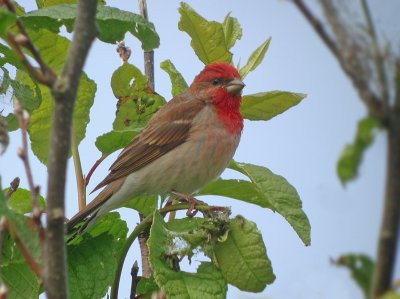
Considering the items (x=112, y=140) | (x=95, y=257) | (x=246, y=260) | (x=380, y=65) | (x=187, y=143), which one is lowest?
(x=246, y=260)

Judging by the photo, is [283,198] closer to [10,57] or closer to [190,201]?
[190,201]

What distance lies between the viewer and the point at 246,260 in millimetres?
3617

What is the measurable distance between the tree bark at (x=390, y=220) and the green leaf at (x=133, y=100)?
3.59 m

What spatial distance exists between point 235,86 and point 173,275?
2.73m

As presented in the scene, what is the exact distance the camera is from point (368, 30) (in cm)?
113

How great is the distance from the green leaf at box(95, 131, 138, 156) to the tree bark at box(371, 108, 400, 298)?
3.37 metres

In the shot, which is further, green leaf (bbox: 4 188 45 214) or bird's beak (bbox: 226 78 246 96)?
bird's beak (bbox: 226 78 246 96)

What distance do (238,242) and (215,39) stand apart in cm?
153

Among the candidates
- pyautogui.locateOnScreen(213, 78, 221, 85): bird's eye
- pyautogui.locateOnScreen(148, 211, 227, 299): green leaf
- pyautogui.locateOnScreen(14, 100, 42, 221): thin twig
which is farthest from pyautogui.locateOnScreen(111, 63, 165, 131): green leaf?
pyautogui.locateOnScreen(14, 100, 42, 221): thin twig

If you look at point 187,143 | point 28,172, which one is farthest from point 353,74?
point 187,143

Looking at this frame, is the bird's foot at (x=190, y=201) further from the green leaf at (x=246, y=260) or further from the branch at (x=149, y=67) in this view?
the branch at (x=149, y=67)

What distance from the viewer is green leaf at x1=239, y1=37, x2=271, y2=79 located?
4.78m

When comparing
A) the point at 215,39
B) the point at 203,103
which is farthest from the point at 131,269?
the point at 203,103

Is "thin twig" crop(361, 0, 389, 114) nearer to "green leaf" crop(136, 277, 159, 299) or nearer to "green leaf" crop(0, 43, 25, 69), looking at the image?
"green leaf" crop(136, 277, 159, 299)
